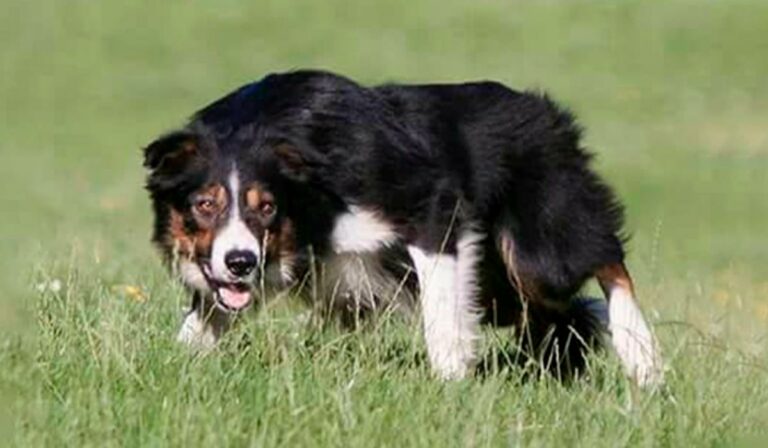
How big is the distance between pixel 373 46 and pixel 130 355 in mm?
24531

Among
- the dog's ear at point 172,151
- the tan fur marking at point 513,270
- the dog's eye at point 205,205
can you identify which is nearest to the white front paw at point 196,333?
the dog's eye at point 205,205

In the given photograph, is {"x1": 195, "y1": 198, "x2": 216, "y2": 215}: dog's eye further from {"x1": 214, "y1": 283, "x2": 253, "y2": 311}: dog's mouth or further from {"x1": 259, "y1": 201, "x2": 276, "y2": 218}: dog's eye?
{"x1": 214, "y1": 283, "x2": 253, "y2": 311}: dog's mouth

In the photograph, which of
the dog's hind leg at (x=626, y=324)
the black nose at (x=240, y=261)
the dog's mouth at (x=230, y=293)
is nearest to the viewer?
the black nose at (x=240, y=261)

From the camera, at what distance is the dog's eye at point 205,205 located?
315 inches

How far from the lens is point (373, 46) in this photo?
3133cm

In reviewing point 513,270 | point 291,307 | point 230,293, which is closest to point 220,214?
point 230,293

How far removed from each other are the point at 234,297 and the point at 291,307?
530mm

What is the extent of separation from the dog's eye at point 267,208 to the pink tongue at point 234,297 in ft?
1.06

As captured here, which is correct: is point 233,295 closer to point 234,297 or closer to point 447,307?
point 234,297

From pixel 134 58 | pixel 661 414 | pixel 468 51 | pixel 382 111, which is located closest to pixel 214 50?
pixel 134 58

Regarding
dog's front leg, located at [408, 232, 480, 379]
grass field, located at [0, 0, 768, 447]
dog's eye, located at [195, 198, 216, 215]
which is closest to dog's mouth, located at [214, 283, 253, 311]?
grass field, located at [0, 0, 768, 447]

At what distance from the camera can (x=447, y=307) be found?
27.6ft

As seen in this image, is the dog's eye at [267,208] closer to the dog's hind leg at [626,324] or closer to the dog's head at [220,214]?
the dog's head at [220,214]

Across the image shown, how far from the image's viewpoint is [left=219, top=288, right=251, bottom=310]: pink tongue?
7.98m
